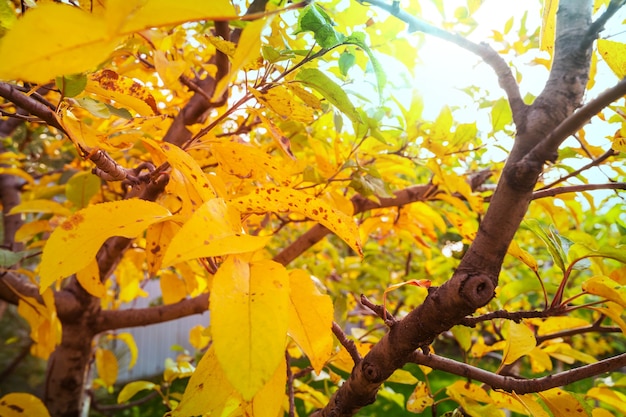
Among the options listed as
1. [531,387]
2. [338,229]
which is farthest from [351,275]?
[338,229]

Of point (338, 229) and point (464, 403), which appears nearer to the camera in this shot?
point (338, 229)

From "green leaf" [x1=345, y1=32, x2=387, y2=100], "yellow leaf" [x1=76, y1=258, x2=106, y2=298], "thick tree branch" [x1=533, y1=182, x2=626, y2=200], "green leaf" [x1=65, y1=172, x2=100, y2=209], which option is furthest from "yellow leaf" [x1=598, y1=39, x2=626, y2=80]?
"green leaf" [x1=65, y1=172, x2=100, y2=209]

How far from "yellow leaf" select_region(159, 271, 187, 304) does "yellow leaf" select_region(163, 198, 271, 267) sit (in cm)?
80

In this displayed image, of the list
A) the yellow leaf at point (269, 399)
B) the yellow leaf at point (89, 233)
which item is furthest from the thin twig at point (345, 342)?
the yellow leaf at point (89, 233)

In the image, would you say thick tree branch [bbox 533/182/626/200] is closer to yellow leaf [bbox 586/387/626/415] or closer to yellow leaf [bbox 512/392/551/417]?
yellow leaf [bbox 512/392/551/417]

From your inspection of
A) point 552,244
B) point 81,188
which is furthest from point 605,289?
point 81,188

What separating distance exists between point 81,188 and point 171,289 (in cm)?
36

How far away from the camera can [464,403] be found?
0.53 meters

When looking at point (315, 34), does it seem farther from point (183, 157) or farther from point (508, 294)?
point (508, 294)

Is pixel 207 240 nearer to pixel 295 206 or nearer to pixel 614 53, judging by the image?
pixel 295 206

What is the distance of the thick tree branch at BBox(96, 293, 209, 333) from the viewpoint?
1.08m

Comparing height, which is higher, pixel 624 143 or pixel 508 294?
pixel 624 143

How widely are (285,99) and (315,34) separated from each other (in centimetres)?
8

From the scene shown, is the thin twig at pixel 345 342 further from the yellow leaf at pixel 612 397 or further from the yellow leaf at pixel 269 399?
the yellow leaf at pixel 612 397
